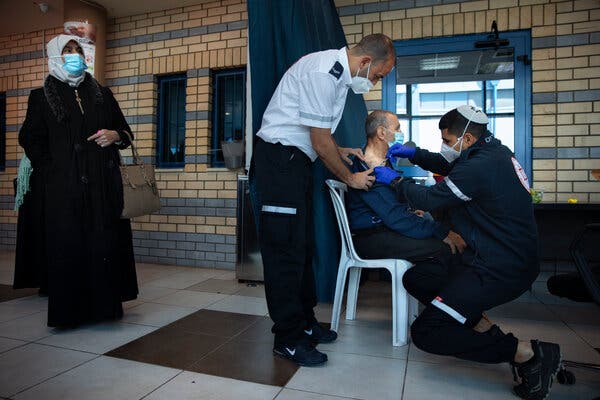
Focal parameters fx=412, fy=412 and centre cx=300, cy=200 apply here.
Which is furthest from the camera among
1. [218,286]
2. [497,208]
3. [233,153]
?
[233,153]

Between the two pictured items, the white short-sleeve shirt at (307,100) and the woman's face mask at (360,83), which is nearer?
the white short-sleeve shirt at (307,100)

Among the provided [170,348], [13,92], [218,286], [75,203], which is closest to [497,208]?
[170,348]

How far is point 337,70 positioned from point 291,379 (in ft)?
4.64

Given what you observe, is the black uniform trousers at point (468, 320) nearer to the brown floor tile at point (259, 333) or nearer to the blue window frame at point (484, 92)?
the brown floor tile at point (259, 333)

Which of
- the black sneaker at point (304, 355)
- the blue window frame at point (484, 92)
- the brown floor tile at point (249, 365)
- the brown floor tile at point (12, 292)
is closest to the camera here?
the brown floor tile at point (249, 365)

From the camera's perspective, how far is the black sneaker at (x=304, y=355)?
6.34ft

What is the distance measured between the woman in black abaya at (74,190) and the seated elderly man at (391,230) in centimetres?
148

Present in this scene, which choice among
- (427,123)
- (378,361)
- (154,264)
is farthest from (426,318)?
(154,264)

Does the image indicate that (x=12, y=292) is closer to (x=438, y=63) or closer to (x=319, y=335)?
(x=319, y=335)

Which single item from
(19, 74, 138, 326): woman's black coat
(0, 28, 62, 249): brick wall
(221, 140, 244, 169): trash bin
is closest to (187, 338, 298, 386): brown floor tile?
(19, 74, 138, 326): woman's black coat

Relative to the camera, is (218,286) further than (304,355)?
Yes

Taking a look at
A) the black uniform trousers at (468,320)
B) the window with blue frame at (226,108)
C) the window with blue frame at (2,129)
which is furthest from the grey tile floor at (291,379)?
the window with blue frame at (2,129)

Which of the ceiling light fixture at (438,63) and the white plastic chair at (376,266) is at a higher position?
the ceiling light fixture at (438,63)

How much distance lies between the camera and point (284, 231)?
6.40 ft
